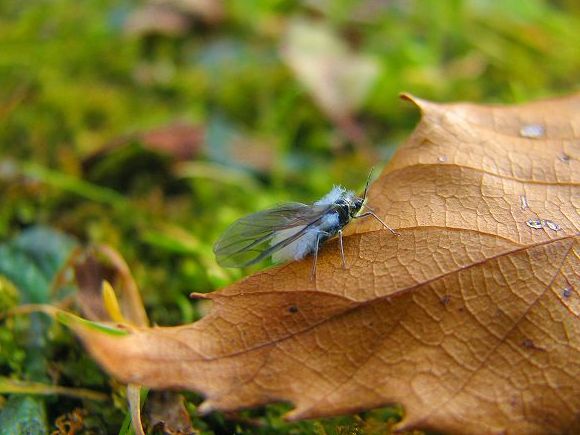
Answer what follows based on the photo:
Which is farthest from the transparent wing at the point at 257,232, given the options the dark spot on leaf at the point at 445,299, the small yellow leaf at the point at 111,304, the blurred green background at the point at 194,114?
the dark spot on leaf at the point at 445,299

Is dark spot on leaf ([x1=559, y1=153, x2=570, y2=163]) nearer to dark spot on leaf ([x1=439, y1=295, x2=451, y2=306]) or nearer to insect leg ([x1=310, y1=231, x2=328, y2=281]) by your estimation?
dark spot on leaf ([x1=439, y1=295, x2=451, y2=306])

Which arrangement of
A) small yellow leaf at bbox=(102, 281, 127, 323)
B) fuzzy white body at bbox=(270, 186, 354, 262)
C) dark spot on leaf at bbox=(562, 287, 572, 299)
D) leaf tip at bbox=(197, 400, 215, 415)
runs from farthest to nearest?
small yellow leaf at bbox=(102, 281, 127, 323)
fuzzy white body at bbox=(270, 186, 354, 262)
dark spot on leaf at bbox=(562, 287, 572, 299)
leaf tip at bbox=(197, 400, 215, 415)

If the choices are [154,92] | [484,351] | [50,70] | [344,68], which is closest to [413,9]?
[344,68]

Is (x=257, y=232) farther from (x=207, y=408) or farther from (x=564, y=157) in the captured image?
(x=564, y=157)

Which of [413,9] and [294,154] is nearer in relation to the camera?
[294,154]

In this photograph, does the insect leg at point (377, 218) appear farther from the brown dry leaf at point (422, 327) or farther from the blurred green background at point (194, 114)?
the blurred green background at point (194, 114)

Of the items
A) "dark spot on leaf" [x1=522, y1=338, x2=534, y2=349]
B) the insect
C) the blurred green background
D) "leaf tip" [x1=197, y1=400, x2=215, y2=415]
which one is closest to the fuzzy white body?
the insect

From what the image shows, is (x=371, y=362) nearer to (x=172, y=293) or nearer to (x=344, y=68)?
(x=172, y=293)

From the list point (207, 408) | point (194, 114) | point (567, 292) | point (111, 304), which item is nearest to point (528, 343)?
point (567, 292)
